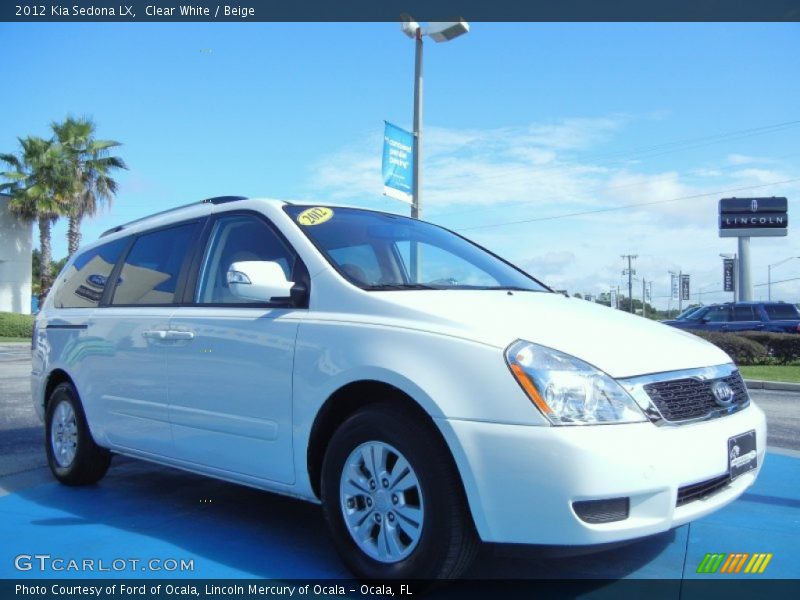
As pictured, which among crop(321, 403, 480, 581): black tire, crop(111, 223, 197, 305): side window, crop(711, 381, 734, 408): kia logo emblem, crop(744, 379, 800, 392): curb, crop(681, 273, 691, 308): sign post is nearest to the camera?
crop(321, 403, 480, 581): black tire

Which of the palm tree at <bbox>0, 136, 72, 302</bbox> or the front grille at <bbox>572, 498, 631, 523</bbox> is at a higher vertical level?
the palm tree at <bbox>0, 136, 72, 302</bbox>

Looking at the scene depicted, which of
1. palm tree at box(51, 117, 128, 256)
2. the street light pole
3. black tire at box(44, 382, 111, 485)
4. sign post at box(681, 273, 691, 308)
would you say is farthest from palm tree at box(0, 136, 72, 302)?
sign post at box(681, 273, 691, 308)

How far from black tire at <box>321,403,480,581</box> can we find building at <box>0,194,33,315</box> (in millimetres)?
34162

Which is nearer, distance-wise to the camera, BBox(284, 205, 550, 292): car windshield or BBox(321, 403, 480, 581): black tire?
BBox(321, 403, 480, 581): black tire

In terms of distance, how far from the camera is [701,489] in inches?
117

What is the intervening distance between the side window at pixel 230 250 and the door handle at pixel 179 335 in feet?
0.66

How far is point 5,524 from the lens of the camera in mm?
4238

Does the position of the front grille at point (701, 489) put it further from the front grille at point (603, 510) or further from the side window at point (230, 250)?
the side window at point (230, 250)

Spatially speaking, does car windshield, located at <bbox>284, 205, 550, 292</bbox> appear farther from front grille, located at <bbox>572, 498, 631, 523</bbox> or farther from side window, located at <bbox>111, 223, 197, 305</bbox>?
front grille, located at <bbox>572, 498, 631, 523</bbox>

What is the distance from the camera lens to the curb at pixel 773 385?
12.2m

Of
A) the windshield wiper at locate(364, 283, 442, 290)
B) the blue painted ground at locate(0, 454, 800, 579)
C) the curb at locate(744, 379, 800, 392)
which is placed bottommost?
the curb at locate(744, 379, 800, 392)

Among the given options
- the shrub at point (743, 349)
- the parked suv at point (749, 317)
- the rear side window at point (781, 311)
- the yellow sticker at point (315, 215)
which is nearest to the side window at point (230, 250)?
the yellow sticker at point (315, 215)

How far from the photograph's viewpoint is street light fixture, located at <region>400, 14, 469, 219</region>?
12.0 meters

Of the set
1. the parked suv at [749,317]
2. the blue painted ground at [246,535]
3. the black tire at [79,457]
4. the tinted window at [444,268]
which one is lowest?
the blue painted ground at [246,535]
